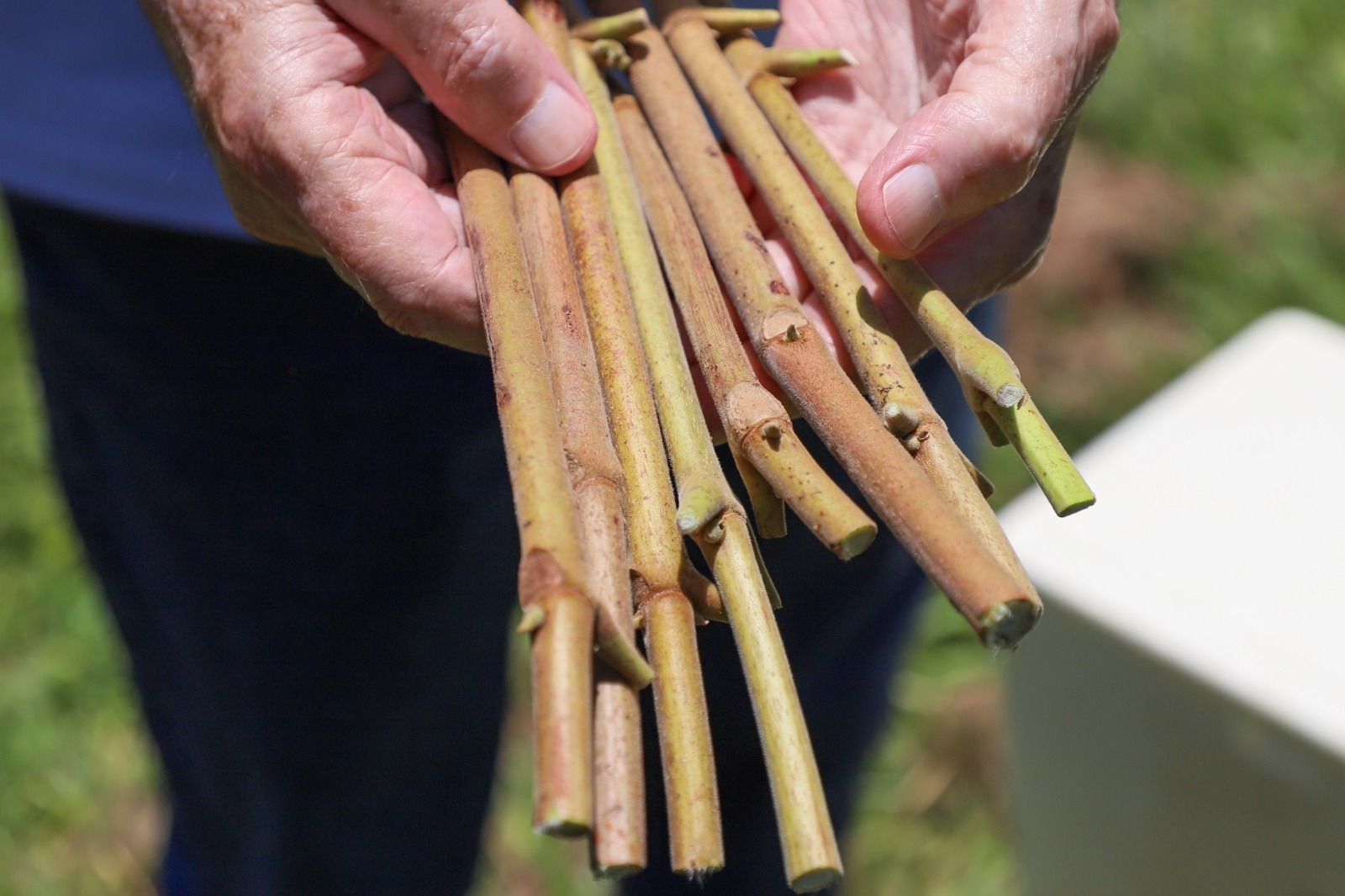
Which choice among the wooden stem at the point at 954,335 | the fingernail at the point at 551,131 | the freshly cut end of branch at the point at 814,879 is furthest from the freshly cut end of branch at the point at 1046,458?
the fingernail at the point at 551,131

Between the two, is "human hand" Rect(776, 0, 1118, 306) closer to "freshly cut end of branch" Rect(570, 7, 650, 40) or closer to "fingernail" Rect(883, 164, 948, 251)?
"fingernail" Rect(883, 164, 948, 251)

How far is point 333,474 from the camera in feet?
3.95

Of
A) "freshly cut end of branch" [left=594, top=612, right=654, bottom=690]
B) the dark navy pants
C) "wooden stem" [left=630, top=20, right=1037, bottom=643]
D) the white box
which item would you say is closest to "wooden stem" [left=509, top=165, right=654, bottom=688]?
"freshly cut end of branch" [left=594, top=612, right=654, bottom=690]

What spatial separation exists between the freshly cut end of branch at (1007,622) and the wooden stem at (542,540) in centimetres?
18

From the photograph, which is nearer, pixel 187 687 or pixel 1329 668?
pixel 1329 668

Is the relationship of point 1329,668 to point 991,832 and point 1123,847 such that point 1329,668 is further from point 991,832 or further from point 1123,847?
point 991,832

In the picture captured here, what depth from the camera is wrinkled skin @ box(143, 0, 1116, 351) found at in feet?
2.56

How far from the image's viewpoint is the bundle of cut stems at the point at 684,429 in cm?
58

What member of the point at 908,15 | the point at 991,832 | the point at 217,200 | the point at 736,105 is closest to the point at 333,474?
the point at 217,200

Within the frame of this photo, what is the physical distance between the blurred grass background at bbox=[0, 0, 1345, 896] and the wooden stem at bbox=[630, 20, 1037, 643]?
101cm

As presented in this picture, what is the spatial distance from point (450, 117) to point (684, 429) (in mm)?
317

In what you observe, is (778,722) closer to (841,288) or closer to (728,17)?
(841,288)

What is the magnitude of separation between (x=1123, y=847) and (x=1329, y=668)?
33cm

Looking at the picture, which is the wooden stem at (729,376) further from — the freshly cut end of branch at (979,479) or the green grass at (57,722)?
the green grass at (57,722)
